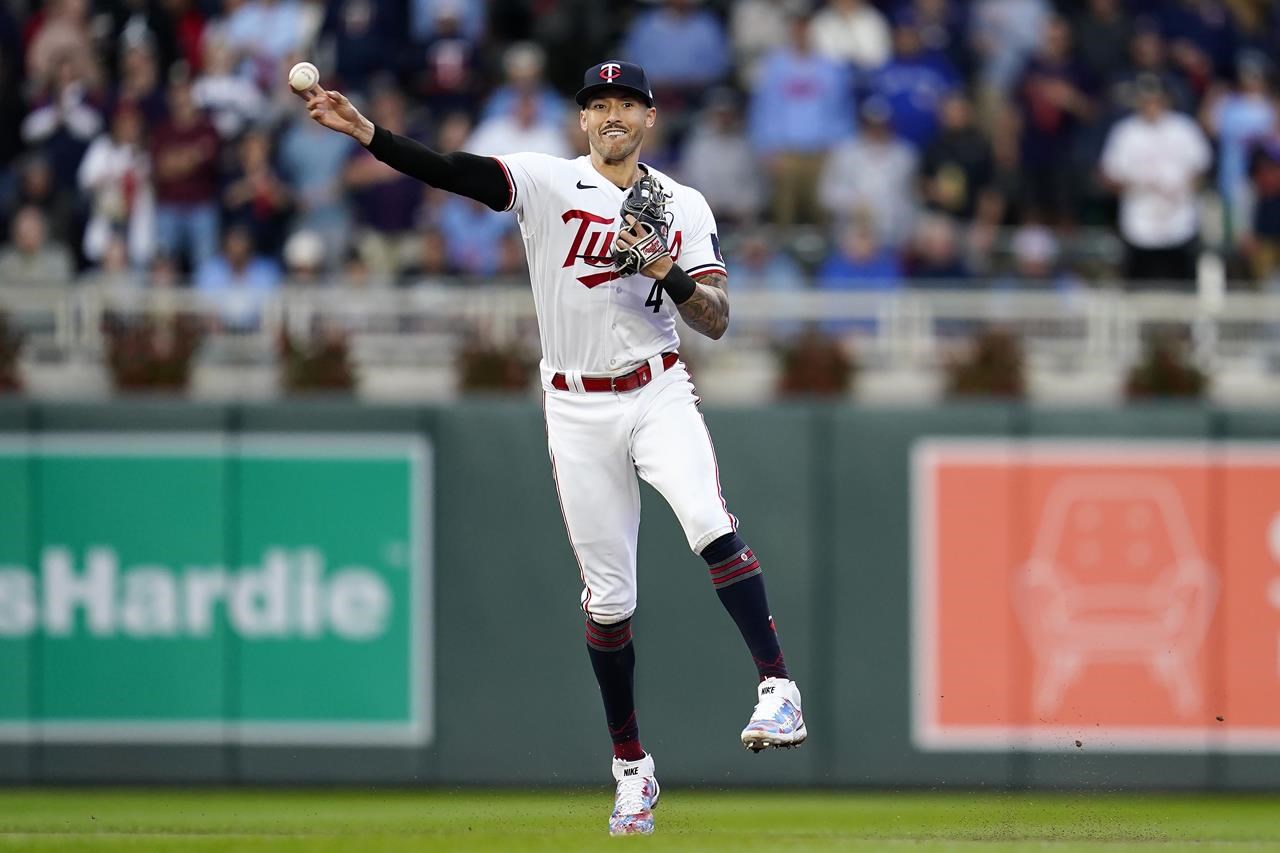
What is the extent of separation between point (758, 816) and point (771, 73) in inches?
231

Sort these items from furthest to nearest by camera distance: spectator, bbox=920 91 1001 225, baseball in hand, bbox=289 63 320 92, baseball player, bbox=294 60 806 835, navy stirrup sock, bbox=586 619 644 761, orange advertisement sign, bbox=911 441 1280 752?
spectator, bbox=920 91 1001 225 < orange advertisement sign, bbox=911 441 1280 752 < navy stirrup sock, bbox=586 619 644 761 < baseball player, bbox=294 60 806 835 < baseball in hand, bbox=289 63 320 92

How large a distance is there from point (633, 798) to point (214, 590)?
4.96 meters

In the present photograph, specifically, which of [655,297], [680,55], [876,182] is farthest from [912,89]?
[655,297]

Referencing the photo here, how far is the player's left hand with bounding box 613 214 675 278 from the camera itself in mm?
7359

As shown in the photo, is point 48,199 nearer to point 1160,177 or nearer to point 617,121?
point 1160,177

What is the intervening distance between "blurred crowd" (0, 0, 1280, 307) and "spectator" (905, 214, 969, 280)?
18 mm

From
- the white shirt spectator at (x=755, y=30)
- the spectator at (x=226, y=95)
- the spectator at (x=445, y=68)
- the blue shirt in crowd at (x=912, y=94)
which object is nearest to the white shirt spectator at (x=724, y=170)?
the blue shirt in crowd at (x=912, y=94)

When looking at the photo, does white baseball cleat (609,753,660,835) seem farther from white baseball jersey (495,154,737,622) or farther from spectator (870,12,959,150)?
spectator (870,12,959,150)

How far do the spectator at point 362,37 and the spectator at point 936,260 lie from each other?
160 inches

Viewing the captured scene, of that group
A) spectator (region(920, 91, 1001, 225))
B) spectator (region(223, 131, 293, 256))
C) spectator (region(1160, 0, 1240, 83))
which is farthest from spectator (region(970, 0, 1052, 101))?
spectator (region(223, 131, 293, 256))

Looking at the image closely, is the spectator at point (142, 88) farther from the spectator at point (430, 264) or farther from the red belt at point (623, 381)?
the red belt at point (623, 381)

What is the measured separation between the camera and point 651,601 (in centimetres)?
1241

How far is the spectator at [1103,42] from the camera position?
49.0 feet

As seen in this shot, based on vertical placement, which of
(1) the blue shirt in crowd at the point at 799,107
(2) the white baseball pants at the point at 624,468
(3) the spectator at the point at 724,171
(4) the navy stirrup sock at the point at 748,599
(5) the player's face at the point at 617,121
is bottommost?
(4) the navy stirrup sock at the point at 748,599
